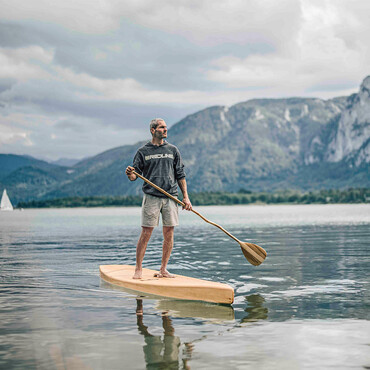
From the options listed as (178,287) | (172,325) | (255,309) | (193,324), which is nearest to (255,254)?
(178,287)

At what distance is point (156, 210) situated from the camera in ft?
40.8

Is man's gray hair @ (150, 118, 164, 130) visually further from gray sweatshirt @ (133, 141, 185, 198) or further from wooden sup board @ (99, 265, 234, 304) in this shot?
wooden sup board @ (99, 265, 234, 304)

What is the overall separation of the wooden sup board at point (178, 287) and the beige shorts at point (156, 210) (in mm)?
1362

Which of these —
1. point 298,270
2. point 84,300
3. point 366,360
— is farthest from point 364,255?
point 366,360

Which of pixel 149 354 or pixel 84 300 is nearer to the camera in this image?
pixel 149 354

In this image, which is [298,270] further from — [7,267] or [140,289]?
[7,267]

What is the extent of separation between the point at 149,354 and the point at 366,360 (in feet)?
9.55

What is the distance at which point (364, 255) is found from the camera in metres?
21.7

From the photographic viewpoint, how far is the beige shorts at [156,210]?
12.4 meters

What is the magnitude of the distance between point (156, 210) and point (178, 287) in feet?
6.05

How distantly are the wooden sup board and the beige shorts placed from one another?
53.6 inches

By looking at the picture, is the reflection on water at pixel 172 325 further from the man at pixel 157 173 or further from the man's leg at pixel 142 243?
the man at pixel 157 173

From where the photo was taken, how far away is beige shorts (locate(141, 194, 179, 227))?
12.4 meters

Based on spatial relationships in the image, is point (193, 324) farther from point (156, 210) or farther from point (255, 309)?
point (156, 210)
